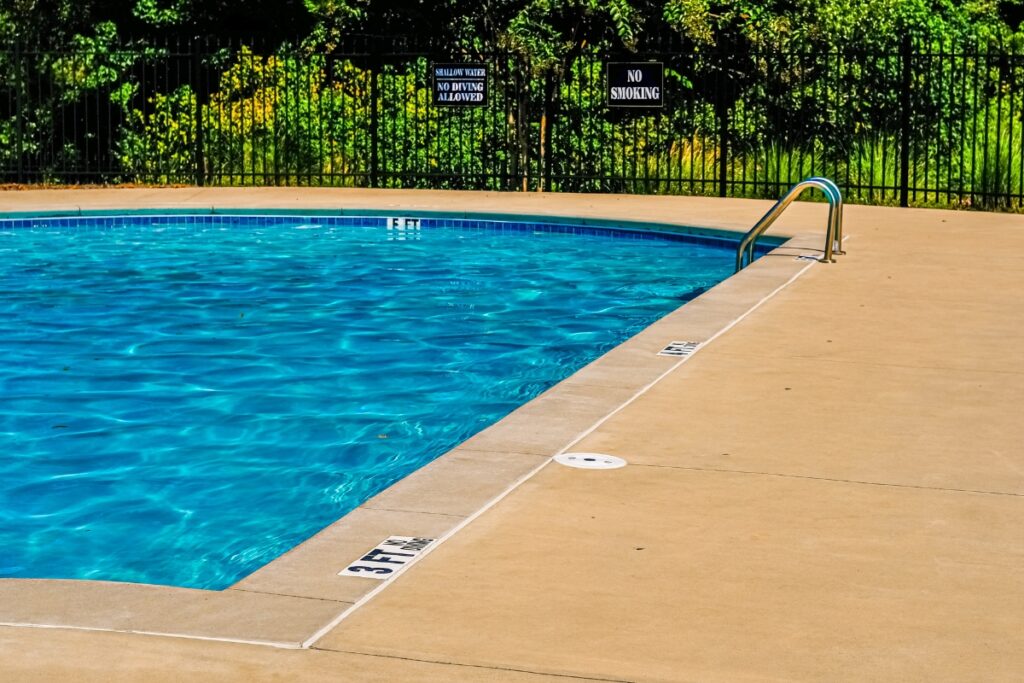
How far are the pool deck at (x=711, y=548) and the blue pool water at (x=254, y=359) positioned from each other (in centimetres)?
136

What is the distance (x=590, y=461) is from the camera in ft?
23.6

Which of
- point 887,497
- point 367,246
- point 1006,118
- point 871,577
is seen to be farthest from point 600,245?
point 871,577

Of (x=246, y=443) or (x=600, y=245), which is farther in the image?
(x=600, y=245)

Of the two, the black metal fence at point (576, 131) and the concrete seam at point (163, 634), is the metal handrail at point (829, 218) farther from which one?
the concrete seam at point (163, 634)

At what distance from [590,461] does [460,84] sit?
1540cm

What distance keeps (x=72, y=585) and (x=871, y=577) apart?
2941 millimetres

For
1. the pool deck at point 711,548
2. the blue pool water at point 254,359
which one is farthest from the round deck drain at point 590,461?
the blue pool water at point 254,359

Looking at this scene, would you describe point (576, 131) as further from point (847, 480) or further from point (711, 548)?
point (711, 548)

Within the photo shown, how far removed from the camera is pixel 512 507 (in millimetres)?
6441

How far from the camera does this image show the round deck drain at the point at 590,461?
280 inches

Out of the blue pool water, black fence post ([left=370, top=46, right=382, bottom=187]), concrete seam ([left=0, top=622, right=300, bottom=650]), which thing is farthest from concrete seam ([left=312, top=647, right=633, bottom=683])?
black fence post ([left=370, top=46, right=382, bottom=187])

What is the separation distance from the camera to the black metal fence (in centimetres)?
2155

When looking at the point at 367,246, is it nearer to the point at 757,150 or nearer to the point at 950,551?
the point at 757,150

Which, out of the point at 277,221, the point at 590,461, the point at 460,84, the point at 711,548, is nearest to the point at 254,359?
the point at 590,461
